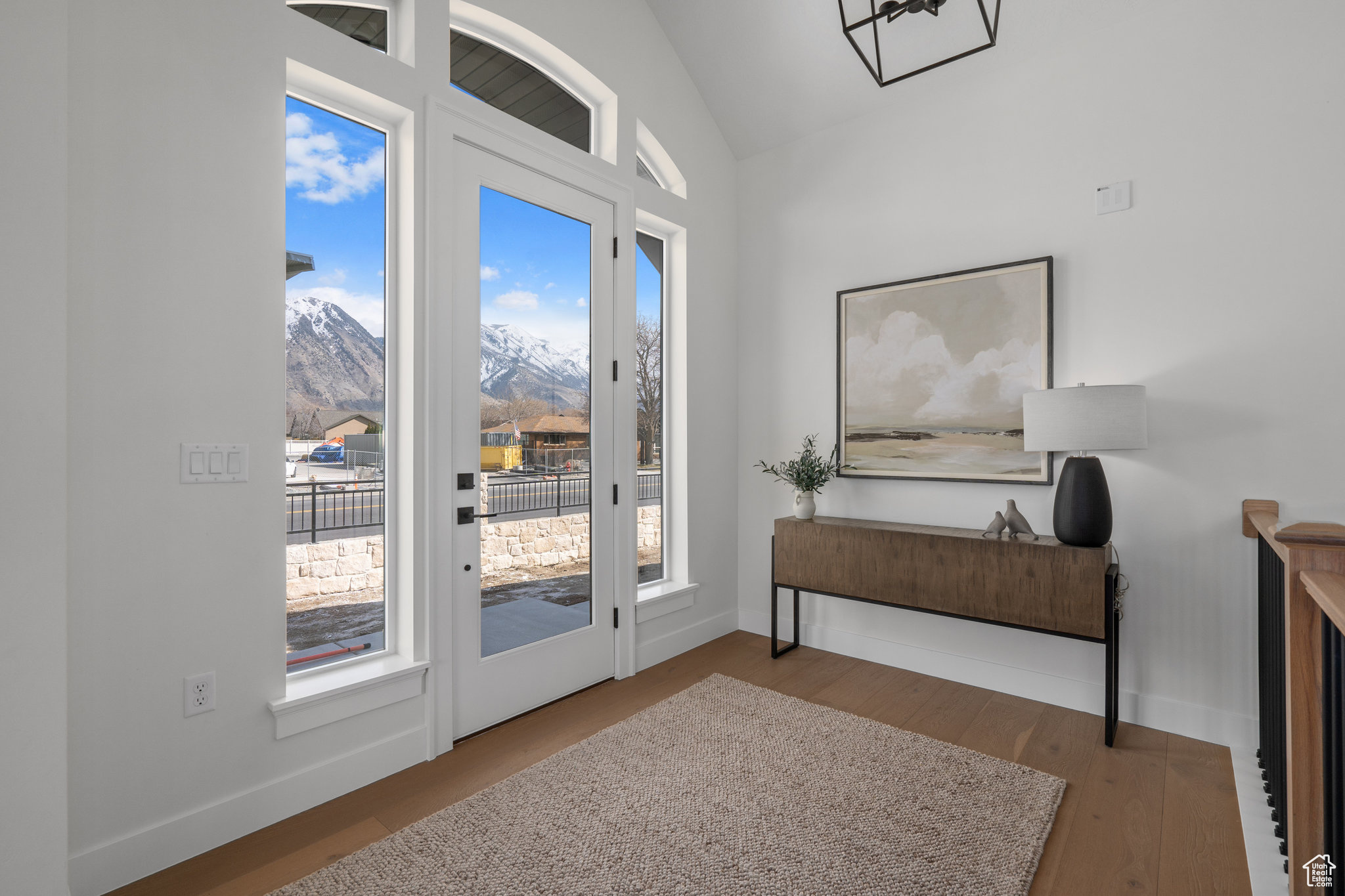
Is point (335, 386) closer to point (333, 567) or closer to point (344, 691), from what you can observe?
point (333, 567)

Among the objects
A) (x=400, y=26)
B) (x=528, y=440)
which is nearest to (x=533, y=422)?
(x=528, y=440)

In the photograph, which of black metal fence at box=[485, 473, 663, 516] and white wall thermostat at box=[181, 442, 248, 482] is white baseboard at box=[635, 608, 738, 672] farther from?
white wall thermostat at box=[181, 442, 248, 482]

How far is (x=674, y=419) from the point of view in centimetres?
361

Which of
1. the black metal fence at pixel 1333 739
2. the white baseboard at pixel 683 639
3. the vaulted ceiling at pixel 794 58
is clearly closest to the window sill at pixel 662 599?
the white baseboard at pixel 683 639

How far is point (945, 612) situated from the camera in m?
2.80

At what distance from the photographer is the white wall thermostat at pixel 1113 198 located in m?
2.64

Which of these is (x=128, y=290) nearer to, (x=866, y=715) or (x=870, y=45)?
(x=866, y=715)

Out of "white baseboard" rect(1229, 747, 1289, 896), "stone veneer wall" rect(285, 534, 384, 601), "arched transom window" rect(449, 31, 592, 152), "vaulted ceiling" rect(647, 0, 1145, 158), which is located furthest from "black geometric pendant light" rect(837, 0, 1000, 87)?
"white baseboard" rect(1229, 747, 1289, 896)

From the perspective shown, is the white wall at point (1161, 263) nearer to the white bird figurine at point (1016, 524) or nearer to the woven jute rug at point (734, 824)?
the white bird figurine at point (1016, 524)

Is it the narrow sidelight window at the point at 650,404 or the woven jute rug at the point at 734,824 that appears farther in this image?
the narrow sidelight window at the point at 650,404

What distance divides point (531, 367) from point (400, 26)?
52.4 inches

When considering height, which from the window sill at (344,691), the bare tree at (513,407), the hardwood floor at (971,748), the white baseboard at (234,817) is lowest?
the hardwood floor at (971,748)

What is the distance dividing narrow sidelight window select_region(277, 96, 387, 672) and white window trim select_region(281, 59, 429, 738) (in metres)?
0.03

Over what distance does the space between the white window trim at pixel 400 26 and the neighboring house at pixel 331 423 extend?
4.21 feet
